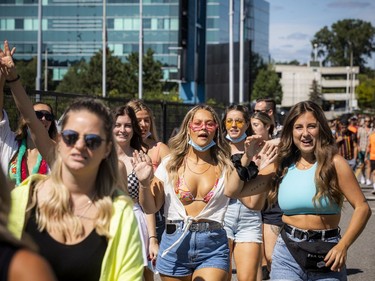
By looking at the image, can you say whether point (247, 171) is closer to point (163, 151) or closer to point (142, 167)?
point (142, 167)

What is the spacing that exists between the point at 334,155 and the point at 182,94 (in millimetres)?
78155

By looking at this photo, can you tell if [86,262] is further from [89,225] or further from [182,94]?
[182,94]

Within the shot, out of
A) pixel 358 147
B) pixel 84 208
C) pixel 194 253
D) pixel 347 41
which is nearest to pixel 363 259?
pixel 194 253

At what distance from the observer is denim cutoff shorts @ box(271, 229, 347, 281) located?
212 inches

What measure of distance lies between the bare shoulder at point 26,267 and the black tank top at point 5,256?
0.01 metres

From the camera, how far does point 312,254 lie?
538cm

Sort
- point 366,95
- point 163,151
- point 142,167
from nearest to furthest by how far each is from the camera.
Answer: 1. point 142,167
2. point 163,151
3. point 366,95

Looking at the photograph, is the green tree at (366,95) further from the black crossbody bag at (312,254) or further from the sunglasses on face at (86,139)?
the sunglasses on face at (86,139)

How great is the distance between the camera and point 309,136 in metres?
5.62

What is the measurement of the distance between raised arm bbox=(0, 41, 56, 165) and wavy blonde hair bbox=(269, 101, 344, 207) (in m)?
1.60

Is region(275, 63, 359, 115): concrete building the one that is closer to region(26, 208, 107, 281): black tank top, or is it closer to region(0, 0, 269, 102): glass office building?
region(0, 0, 269, 102): glass office building

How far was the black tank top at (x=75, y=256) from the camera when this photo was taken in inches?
137

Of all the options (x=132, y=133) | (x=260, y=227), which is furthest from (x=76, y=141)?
(x=260, y=227)

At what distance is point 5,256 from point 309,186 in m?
3.52
